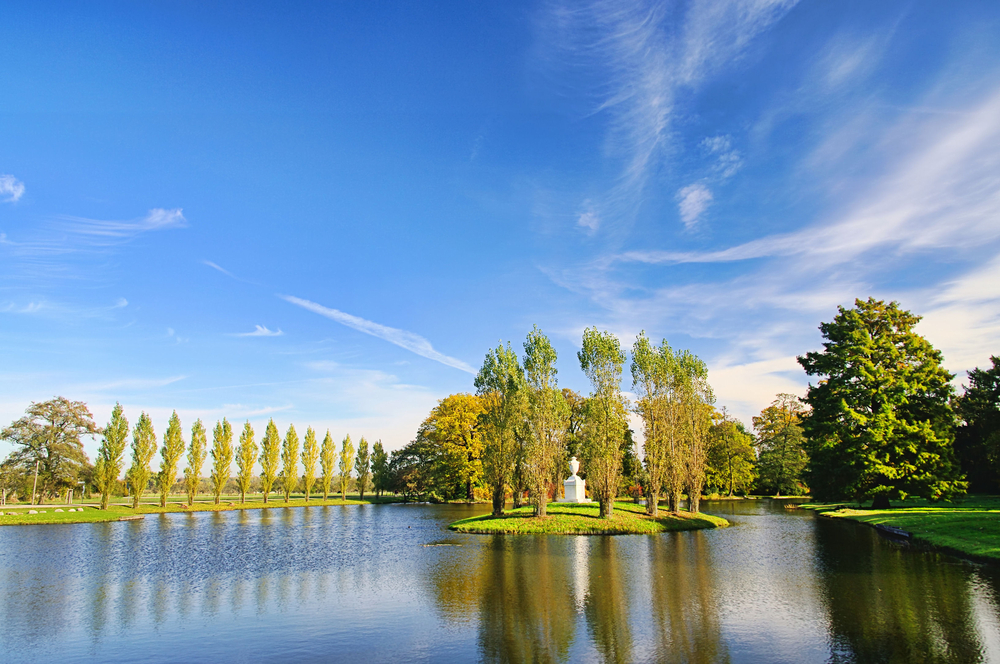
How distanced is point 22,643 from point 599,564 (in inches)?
779

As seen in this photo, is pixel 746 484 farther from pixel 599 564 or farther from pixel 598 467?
pixel 599 564

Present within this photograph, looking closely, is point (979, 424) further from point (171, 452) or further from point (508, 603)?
point (171, 452)

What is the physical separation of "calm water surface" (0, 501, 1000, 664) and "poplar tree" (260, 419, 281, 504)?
177 ft

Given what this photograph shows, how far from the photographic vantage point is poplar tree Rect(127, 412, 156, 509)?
67.2 meters

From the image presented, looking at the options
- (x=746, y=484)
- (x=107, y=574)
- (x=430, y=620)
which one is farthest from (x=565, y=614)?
(x=746, y=484)

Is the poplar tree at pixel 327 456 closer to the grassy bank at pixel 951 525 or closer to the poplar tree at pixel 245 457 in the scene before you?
the poplar tree at pixel 245 457

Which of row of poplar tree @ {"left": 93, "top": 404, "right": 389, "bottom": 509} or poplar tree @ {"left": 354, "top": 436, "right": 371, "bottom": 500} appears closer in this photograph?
row of poplar tree @ {"left": 93, "top": 404, "right": 389, "bottom": 509}

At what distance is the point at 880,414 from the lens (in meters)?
46.2

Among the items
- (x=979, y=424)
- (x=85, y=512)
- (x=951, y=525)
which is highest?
(x=979, y=424)

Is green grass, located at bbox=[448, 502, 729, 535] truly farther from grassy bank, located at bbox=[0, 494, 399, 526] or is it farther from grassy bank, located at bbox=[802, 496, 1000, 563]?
grassy bank, located at bbox=[0, 494, 399, 526]

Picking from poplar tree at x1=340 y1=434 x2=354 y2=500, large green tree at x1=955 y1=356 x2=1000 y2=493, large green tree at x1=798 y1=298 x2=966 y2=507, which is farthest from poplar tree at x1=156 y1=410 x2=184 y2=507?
large green tree at x1=955 y1=356 x2=1000 y2=493

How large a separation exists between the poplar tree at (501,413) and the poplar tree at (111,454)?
4873 cm

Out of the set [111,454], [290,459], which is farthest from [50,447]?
[290,459]

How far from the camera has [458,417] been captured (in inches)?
3147
